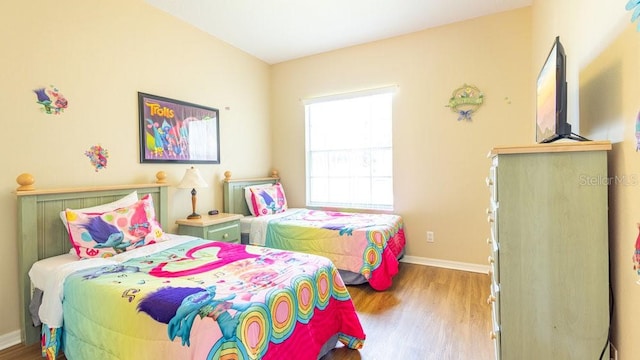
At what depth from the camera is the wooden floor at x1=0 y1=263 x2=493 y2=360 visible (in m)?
1.82

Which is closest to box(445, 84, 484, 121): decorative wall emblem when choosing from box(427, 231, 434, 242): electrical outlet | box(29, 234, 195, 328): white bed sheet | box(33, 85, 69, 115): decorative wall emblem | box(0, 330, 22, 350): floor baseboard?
box(427, 231, 434, 242): electrical outlet

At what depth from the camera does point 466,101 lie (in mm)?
3178

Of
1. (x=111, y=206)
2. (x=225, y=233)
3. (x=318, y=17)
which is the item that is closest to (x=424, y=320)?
(x=225, y=233)

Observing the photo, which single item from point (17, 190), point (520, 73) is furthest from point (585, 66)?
point (17, 190)

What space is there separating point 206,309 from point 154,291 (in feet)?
1.20

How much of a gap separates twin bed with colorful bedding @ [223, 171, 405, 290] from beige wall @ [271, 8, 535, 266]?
495 mm

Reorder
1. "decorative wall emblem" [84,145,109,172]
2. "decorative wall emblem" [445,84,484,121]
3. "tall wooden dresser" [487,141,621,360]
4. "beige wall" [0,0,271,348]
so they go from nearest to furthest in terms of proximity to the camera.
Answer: "tall wooden dresser" [487,141,621,360] < "beige wall" [0,0,271,348] < "decorative wall emblem" [84,145,109,172] < "decorative wall emblem" [445,84,484,121]

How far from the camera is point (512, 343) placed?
1.31m

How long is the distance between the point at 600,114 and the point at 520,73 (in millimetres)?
1906

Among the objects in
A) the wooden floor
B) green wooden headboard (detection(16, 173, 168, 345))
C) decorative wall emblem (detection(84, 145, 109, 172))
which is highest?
decorative wall emblem (detection(84, 145, 109, 172))

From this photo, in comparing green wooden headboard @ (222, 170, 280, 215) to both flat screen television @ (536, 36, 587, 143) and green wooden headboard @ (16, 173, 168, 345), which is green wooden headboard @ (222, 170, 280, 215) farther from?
flat screen television @ (536, 36, 587, 143)

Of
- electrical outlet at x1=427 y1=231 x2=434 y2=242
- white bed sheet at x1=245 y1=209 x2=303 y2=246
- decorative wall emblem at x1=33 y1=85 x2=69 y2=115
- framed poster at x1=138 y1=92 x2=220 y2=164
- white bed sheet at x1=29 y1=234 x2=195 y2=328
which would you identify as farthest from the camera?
electrical outlet at x1=427 y1=231 x2=434 y2=242

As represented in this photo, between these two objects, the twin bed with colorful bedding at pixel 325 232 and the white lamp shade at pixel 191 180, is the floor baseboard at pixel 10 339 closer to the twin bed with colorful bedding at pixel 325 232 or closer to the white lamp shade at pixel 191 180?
the white lamp shade at pixel 191 180

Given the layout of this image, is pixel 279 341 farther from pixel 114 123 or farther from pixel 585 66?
pixel 114 123
